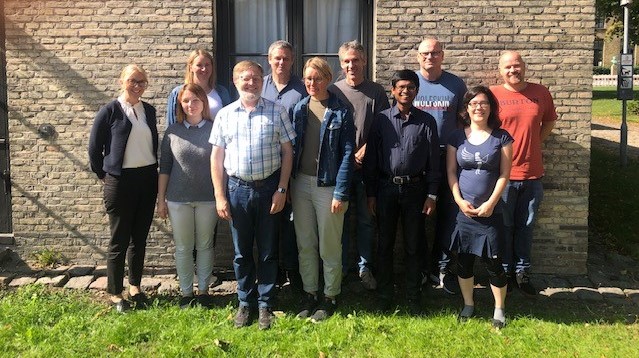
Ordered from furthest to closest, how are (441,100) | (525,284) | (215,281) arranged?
(215,281) < (525,284) < (441,100)

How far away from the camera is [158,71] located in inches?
228

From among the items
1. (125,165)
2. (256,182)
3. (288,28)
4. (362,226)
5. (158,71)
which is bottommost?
(362,226)

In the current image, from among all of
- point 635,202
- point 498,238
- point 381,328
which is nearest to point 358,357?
point 381,328

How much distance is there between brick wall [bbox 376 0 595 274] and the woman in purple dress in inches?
57.1

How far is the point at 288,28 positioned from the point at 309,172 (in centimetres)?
238

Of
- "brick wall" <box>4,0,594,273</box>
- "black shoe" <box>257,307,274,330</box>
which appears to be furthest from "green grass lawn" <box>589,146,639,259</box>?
"black shoe" <box>257,307,274,330</box>

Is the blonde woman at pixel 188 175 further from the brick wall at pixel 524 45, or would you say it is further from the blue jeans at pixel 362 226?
the brick wall at pixel 524 45

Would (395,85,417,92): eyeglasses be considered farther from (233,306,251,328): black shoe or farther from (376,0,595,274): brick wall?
(233,306,251,328): black shoe

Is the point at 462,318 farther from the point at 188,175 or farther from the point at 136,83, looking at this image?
the point at 136,83

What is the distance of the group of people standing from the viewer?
4289 mm

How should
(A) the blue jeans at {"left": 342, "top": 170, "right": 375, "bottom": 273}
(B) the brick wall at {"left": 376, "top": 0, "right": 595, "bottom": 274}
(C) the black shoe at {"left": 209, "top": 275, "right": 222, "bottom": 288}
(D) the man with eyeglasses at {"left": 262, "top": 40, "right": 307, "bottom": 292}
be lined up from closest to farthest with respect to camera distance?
(D) the man with eyeglasses at {"left": 262, "top": 40, "right": 307, "bottom": 292} → (A) the blue jeans at {"left": 342, "top": 170, "right": 375, "bottom": 273} → (C) the black shoe at {"left": 209, "top": 275, "right": 222, "bottom": 288} → (B) the brick wall at {"left": 376, "top": 0, "right": 595, "bottom": 274}

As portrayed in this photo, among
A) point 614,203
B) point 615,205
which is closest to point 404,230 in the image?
point 615,205

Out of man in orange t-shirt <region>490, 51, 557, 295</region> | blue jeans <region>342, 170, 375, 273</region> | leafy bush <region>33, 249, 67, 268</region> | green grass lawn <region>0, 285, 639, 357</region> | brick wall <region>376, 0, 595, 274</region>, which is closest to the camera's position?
green grass lawn <region>0, 285, 639, 357</region>

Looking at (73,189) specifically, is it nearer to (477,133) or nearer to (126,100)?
(126,100)
